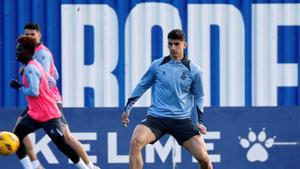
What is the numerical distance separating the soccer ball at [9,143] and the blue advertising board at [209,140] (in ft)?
4.61

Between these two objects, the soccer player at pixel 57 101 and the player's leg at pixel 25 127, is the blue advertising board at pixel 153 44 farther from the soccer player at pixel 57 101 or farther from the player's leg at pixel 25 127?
the player's leg at pixel 25 127

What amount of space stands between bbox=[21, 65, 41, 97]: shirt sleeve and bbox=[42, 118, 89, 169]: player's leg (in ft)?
1.46

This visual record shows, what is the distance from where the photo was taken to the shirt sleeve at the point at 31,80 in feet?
35.7

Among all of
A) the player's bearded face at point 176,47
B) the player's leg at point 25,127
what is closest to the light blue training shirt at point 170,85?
the player's bearded face at point 176,47

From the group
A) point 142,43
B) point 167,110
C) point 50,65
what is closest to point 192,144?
point 167,110

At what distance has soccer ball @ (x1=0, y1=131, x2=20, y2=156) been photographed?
442 inches

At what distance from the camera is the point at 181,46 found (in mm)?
10664

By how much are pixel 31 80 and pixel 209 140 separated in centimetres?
299

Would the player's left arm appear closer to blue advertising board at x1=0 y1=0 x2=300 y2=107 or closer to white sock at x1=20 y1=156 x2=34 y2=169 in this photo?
white sock at x1=20 y1=156 x2=34 y2=169

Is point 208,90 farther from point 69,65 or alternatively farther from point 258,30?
point 69,65

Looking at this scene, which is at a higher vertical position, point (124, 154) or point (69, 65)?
point (69, 65)

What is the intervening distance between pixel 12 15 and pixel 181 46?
3.25 metres

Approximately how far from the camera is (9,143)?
11234mm

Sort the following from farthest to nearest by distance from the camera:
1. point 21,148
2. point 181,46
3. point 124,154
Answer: point 124,154, point 21,148, point 181,46
